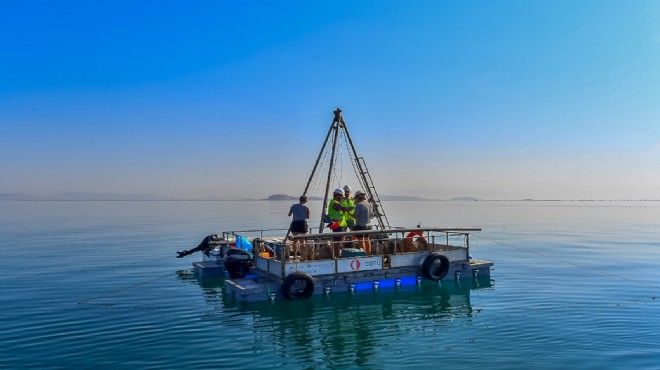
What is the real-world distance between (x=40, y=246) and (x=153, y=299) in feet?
78.6

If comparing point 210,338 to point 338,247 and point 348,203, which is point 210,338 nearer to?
point 338,247

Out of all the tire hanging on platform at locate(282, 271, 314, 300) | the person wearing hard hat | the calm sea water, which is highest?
the person wearing hard hat

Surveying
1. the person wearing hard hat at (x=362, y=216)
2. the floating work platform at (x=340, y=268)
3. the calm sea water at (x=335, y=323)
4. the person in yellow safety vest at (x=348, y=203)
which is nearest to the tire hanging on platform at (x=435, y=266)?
the floating work platform at (x=340, y=268)

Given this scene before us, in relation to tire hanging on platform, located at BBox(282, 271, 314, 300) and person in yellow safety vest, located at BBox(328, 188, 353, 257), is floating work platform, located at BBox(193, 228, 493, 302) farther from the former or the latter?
person in yellow safety vest, located at BBox(328, 188, 353, 257)

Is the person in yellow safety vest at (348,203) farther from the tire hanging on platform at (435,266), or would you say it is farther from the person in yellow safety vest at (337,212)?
the tire hanging on platform at (435,266)

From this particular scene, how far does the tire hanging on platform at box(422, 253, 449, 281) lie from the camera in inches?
759

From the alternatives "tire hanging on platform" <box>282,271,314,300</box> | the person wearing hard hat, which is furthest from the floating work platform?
the person wearing hard hat

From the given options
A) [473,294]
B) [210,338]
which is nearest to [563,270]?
[473,294]

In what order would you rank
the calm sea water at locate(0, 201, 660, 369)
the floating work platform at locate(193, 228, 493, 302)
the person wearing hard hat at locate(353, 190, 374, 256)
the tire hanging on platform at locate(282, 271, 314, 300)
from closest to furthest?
the calm sea water at locate(0, 201, 660, 369) < the tire hanging on platform at locate(282, 271, 314, 300) < the floating work platform at locate(193, 228, 493, 302) < the person wearing hard hat at locate(353, 190, 374, 256)

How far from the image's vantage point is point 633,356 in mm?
11320

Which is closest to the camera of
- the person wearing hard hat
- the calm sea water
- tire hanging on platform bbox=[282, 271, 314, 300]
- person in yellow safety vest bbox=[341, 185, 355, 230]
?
the calm sea water

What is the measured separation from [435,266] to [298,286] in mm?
5889

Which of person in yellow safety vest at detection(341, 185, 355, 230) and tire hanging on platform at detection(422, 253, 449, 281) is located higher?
person in yellow safety vest at detection(341, 185, 355, 230)

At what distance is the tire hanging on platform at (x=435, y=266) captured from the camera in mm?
19281
